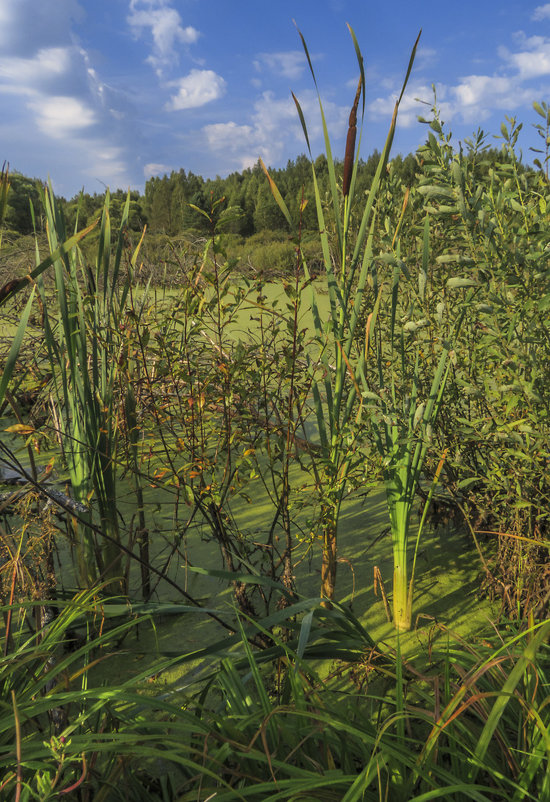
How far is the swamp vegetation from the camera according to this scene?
3.24 ft

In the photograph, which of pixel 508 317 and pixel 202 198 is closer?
pixel 508 317

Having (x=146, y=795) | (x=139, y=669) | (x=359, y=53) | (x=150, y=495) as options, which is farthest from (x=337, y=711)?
(x=150, y=495)

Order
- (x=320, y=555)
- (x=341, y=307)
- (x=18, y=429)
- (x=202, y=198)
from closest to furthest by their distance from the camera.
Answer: (x=18, y=429) → (x=341, y=307) → (x=320, y=555) → (x=202, y=198)

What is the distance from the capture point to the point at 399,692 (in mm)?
1014

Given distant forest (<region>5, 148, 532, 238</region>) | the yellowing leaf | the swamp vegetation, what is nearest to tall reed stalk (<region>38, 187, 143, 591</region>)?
the swamp vegetation

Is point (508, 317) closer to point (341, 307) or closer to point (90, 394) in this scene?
point (341, 307)

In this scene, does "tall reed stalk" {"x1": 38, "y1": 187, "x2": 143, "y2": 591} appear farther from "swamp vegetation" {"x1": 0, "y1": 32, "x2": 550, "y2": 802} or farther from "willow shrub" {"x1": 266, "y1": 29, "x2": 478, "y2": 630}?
"willow shrub" {"x1": 266, "y1": 29, "x2": 478, "y2": 630}

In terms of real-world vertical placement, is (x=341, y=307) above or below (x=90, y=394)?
above

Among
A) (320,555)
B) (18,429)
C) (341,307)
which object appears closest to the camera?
(18,429)

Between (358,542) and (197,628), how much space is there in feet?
2.60

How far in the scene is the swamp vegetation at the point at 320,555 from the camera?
0.99m

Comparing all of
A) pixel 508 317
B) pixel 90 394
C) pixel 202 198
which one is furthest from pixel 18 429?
pixel 202 198

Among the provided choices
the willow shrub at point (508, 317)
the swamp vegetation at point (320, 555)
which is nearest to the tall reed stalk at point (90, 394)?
the swamp vegetation at point (320, 555)

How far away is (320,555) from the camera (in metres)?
2.26
